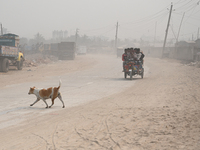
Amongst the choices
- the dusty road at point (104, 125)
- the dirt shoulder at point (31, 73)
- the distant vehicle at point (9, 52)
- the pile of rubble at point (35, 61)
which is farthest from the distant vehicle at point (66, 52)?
the dusty road at point (104, 125)

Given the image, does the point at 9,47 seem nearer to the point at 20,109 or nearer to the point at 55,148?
the point at 20,109

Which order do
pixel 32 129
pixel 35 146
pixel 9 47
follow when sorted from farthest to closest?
1. pixel 9 47
2. pixel 32 129
3. pixel 35 146

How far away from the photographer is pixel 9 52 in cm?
2055

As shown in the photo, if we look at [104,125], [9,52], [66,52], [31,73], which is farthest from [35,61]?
[104,125]

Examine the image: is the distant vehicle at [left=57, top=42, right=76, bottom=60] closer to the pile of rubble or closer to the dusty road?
the pile of rubble

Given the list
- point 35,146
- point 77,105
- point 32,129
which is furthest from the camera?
point 77,105

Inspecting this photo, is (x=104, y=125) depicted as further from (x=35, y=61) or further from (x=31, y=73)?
(x=35, y=61)

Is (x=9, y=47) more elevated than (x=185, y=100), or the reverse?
(x=9, y=47)

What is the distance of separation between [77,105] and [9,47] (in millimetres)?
14576

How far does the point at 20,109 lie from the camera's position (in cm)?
752

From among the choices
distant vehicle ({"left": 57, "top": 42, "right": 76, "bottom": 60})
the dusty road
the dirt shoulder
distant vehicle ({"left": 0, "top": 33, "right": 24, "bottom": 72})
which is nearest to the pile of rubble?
the dirt shoulder

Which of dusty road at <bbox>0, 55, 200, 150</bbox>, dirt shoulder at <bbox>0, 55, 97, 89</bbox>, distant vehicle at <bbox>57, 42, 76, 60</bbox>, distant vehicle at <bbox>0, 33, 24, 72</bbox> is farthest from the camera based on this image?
distant vehicle at <bbox>57, 42, 76, 60</bbox>

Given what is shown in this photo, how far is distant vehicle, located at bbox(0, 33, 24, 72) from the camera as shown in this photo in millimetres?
19939

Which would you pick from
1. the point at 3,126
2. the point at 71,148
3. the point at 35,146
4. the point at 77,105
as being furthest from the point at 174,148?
the point at 77,105
